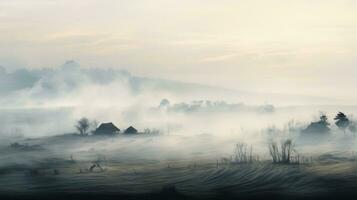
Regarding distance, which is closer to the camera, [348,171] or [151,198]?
[151,198]

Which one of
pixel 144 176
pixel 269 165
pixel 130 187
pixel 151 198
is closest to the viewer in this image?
pixel 151 198

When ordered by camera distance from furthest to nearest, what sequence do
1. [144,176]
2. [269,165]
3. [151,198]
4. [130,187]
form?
[269,165], [144,176], [130,187], [151,198]

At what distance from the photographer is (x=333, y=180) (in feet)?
380

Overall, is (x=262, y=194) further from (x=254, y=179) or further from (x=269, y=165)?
(x=269, y=165)

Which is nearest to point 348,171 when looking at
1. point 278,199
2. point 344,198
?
point 344,198

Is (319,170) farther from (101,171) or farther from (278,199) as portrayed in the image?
(101,171)

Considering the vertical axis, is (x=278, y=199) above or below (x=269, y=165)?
below

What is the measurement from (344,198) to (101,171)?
54.5 metres

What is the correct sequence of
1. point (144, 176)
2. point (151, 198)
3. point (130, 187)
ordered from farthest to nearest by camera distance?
point (144, 176) < point (130, 187) < point (151, 198)

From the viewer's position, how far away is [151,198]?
347ft

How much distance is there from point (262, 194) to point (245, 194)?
357 cm

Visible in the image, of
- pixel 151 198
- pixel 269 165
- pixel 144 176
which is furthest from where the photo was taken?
pixel 269 165

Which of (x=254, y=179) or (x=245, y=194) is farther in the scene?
(x=254, y=179)

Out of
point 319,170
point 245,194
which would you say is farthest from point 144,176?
point 319,170
